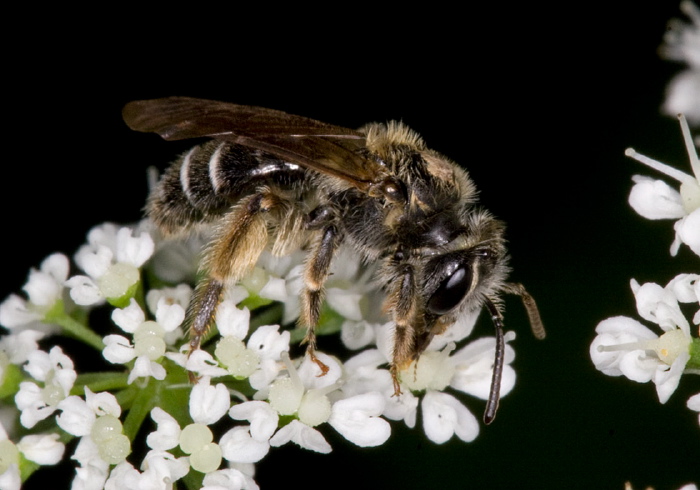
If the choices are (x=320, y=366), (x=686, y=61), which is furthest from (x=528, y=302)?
(x=686, y=61)

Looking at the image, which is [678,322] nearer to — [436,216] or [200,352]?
[436,216]

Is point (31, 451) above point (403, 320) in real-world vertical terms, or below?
below

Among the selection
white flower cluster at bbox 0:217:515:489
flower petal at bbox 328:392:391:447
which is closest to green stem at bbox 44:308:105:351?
white flower cluster at bbox 0:217:515:489

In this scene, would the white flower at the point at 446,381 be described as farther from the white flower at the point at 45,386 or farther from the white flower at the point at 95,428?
the white flower at the point at 45,386

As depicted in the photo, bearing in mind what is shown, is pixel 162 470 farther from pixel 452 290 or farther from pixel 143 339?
pixel 452 290

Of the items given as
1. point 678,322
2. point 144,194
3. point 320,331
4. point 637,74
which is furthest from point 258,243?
point 637,74

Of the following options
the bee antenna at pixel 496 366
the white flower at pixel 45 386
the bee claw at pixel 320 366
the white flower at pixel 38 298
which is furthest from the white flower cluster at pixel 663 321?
the white flower at pixel 38 298

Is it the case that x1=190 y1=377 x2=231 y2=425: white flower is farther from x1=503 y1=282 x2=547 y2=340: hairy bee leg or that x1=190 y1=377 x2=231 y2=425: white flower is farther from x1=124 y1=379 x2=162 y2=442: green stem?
x1=503 y1=282 x2=547 y2=340: hairy bee leg
